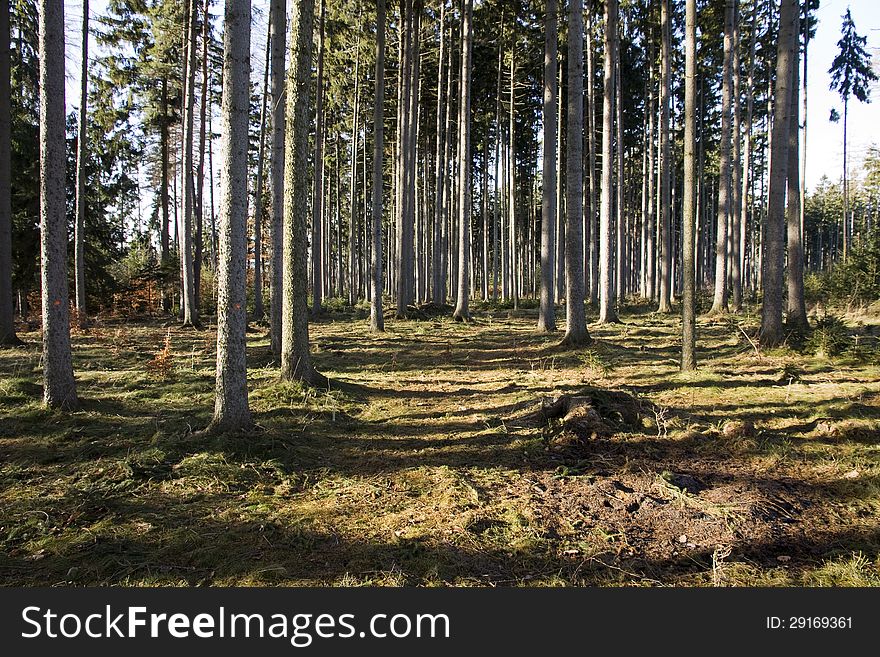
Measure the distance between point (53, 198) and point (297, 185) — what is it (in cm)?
320

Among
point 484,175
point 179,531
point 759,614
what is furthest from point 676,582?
point 484,175

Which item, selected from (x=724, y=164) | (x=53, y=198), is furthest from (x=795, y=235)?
(x=53, y=198)

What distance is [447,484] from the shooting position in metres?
4.97

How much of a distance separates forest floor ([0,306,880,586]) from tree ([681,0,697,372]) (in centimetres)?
87

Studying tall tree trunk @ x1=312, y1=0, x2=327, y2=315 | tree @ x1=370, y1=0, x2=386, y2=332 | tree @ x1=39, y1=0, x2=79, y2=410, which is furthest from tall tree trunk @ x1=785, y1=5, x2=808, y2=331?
tree @ x1=39, y1=0, x2=79, y2=410

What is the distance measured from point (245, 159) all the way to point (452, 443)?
4.18 metres

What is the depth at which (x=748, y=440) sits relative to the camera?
562 centimetres

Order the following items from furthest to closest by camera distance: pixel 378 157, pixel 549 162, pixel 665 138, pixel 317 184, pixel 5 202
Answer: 1. pixel 317 184
2. pixel 665 138
3. pixel 378 157
4. pixel 549 162
5. pixel 5 202

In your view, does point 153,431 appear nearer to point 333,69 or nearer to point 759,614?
point 759,614

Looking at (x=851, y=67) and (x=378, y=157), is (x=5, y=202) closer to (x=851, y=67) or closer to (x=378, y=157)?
(x=378, y=157)

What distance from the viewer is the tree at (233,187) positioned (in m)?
5.47

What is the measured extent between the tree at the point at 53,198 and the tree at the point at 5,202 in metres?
6.90

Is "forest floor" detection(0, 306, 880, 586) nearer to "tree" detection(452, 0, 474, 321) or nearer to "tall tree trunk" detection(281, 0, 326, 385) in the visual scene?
"tall tree trunk" detection(281, 0, 326, 385)

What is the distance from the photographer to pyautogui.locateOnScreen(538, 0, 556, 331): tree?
1346 centimetres
